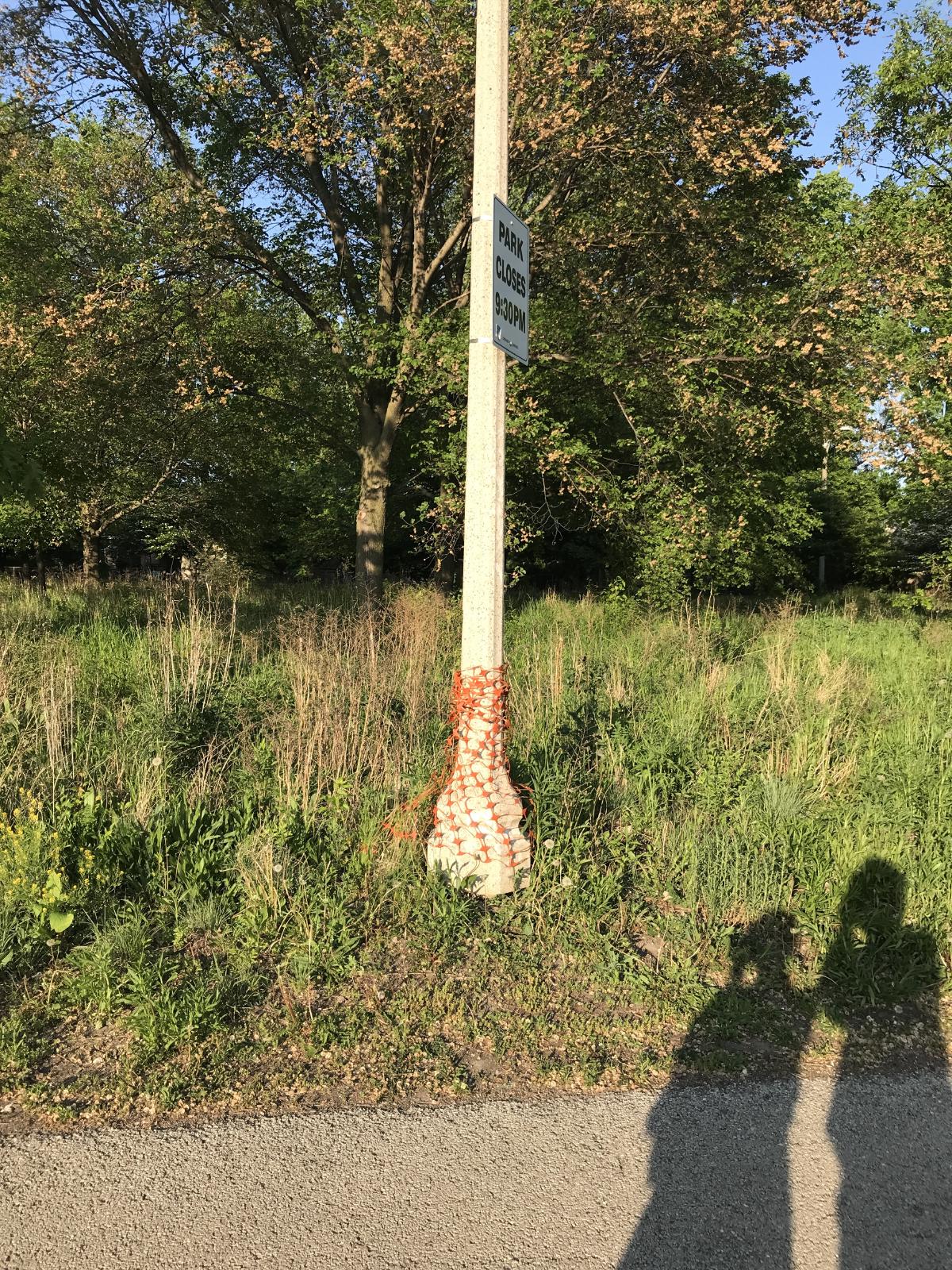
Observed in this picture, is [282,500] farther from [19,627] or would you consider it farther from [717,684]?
[717,684]

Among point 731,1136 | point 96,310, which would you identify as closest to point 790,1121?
point 731,1136

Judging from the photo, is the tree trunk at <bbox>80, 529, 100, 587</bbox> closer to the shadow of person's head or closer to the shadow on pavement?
the shadow of person's head

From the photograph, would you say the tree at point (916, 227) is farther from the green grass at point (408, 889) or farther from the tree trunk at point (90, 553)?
the tree trunk at point (90, 553)

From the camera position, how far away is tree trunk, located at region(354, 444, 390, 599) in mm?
13242

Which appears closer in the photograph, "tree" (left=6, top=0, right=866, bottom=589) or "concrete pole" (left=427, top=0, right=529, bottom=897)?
"concrete pole" (left=427, top=0, right=529, bottom=897)

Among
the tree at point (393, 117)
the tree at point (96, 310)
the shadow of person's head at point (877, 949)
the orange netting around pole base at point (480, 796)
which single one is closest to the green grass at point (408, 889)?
the shadow of person's head at point (877, 949)

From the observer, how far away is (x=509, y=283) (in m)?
4.14

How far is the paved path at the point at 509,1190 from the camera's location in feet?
7.45

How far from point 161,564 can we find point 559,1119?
1144 inches

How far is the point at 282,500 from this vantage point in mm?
24047

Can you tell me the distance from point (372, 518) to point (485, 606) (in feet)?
31.2

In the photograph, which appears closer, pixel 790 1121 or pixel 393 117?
pixel 790 1121

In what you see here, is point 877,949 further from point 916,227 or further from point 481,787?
point 916,227

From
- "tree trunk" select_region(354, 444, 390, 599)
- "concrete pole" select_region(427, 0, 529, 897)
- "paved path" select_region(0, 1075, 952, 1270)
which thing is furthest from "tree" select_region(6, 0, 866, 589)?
"paved path" select_region(0, 1075, 952, 1270)
